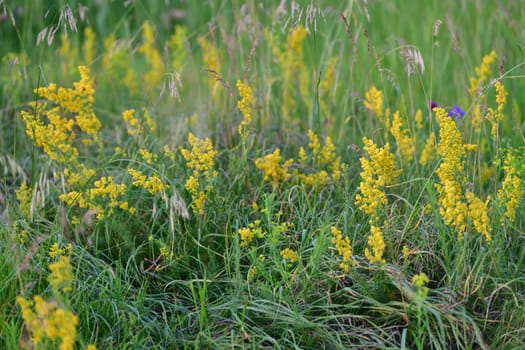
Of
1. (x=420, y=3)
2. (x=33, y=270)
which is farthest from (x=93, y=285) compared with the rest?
(x=420, y=3)

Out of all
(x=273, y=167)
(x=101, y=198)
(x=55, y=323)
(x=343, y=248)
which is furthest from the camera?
(x=273, y=167)

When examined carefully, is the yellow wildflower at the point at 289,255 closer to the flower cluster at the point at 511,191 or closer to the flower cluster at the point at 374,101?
the flower cluster at the point at 511,191

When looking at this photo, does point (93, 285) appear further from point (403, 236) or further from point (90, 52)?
point (90, 52)

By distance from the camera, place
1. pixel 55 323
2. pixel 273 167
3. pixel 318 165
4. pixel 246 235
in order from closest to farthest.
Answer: pixel 55 323, pixel 246 235, pixel 273 167, pixel 318 165

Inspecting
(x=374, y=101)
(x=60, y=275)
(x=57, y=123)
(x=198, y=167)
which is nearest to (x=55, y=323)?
(x=60, y=275)

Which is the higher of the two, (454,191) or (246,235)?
(454,191)

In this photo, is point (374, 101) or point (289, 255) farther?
point (374, 101)

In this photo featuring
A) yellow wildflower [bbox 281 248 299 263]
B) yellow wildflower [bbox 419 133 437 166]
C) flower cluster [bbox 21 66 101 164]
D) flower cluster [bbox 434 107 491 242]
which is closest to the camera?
flower cluster [bbox 434 107 491 242]

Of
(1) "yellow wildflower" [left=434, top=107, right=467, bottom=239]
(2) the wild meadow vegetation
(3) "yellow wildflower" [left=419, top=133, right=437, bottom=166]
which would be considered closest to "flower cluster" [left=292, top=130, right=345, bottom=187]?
(2) the wild meadow vegetation

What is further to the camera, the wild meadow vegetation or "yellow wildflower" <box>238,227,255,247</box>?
"yellow wildflower" <box>238,227,255,247</box>

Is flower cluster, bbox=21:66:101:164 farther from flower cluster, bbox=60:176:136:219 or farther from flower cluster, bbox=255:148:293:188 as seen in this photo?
flower cluster, bbox=255:148:293:188

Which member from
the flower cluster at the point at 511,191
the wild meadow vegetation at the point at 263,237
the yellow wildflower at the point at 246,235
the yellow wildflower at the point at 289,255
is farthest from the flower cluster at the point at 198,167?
the flower cluster at the point at 511,191

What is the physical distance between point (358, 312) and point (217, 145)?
1217 millimetres

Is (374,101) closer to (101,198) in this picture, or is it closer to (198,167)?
(198,167)
